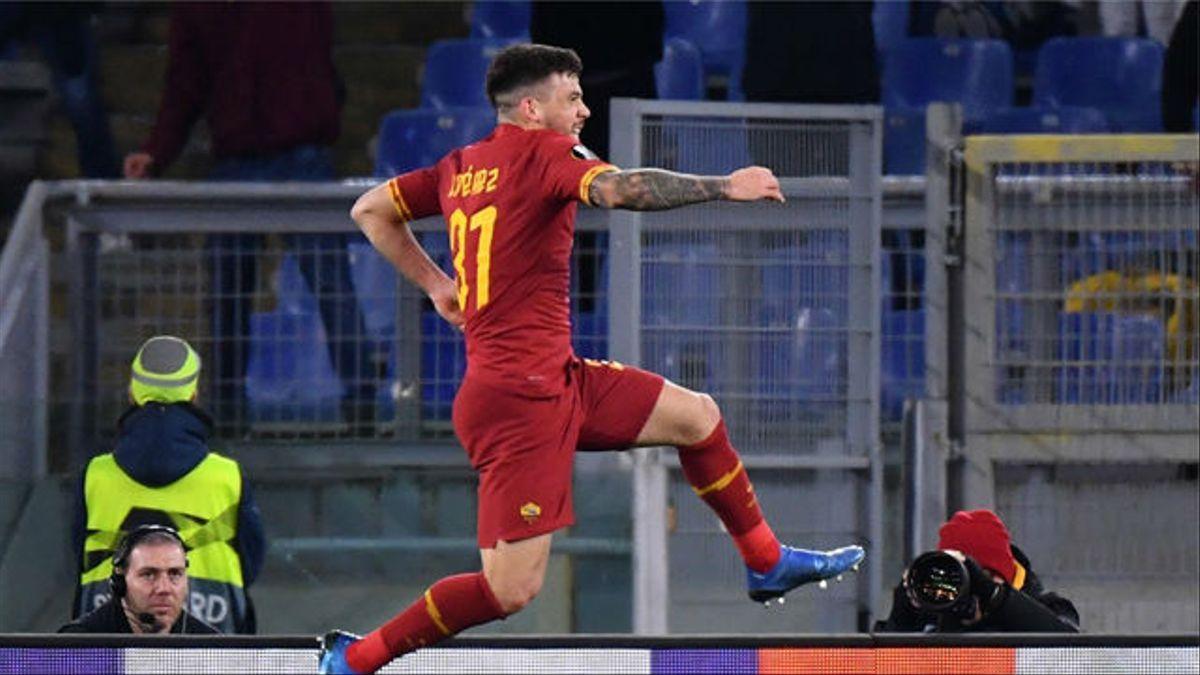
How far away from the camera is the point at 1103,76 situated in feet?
43.1

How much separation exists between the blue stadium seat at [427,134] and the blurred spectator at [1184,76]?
281cm

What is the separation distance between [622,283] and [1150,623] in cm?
223

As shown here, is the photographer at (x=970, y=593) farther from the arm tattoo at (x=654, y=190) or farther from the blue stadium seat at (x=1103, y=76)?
the blue stadium seat at (x=1103, y=76)

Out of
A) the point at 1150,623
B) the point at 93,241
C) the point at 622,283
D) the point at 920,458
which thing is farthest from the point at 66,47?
the point at 1150,623

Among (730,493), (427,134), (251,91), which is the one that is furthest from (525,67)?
(251,91)

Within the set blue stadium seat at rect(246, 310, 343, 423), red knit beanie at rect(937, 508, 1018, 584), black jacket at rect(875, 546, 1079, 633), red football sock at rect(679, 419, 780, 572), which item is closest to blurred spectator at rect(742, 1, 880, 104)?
blue stadium seat at rect(246, 310, 343, 423)

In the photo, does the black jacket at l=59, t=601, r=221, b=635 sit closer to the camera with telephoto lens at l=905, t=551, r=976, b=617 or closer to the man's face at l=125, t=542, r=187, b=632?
the man's face at l=125, t=542, r=187, b=632

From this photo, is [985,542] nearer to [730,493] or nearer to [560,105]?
[730,493]

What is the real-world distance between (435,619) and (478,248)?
91cm

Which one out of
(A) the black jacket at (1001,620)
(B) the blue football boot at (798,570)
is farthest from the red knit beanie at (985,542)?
(B) the blue football boot at (798,570)

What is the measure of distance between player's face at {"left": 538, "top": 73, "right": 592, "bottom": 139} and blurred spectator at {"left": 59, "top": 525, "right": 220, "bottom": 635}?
2.09 metres

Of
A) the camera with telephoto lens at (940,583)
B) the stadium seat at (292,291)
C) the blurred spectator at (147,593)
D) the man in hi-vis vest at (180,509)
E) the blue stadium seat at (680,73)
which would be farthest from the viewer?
the blue stadium seat at (680,73)

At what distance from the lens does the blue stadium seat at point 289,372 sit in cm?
1098

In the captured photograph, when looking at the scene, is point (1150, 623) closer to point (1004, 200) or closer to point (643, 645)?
point (1004, 200)
